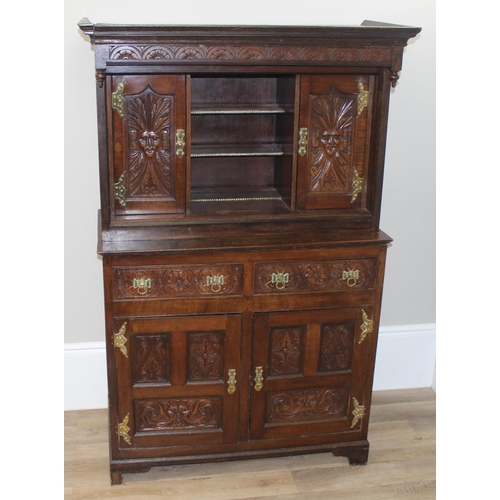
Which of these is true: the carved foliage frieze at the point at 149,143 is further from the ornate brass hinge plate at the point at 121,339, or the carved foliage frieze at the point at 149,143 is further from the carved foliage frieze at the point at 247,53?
the ornate brass hinge plate at the point at 121,339

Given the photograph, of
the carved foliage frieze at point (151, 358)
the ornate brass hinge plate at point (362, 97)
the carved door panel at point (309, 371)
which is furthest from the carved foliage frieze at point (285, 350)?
the ornate brass hinge plate at point (362, 97)

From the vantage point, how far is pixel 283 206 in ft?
8.22

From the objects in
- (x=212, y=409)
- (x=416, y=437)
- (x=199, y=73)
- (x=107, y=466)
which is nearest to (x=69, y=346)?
(x=107, y=466)

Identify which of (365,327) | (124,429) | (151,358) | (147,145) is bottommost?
(124,429)

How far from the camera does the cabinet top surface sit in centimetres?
203

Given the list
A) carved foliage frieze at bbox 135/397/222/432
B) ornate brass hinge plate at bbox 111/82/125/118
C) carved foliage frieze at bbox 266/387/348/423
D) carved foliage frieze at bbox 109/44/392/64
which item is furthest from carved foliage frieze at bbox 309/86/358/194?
carved foliage frieze at bbox 135/397/222/432

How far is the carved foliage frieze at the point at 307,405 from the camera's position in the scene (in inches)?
99.4

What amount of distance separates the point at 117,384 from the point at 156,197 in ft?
2.38

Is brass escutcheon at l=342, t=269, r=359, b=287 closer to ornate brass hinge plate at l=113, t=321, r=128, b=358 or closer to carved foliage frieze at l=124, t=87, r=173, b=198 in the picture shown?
carved foliage frieze at l=124, t=87, r=173, b=198

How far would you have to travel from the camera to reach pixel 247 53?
216 cm

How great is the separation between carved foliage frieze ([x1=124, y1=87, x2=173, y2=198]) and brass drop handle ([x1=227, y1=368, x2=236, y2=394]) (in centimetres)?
72

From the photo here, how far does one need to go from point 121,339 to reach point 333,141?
1082 millimetres

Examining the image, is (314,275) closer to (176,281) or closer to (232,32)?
(176,281)

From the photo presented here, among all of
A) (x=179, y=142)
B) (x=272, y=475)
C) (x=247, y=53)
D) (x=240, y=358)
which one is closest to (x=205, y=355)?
(x=240, y=358)
